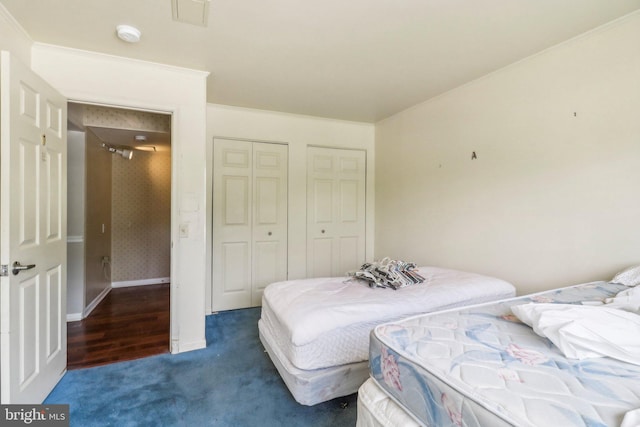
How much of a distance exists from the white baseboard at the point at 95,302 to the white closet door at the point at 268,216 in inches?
72.6

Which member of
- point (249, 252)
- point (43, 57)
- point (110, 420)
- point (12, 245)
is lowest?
point (110, 420)

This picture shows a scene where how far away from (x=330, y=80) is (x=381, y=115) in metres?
1.29

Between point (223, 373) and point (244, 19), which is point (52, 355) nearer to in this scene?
point (223, 373)

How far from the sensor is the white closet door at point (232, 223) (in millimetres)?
3529

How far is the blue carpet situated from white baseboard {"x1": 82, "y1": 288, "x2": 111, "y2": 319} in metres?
1.41

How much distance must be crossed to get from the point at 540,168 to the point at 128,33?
3.14 metres

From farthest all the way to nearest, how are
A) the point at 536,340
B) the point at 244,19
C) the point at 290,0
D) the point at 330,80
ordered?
the point at 330,80 < the point at 244,19 < the point at 290,0 < the point at 536,340

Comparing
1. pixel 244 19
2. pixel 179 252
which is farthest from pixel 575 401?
pixel 179 252

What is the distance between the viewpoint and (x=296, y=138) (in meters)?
3.89

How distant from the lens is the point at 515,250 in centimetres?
251

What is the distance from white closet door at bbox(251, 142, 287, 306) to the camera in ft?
12.2

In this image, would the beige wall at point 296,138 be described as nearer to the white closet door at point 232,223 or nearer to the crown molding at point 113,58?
the white closet door at point 232,223

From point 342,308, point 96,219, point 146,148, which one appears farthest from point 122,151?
point 342,308

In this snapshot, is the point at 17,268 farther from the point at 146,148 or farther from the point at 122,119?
the point at 146,148
